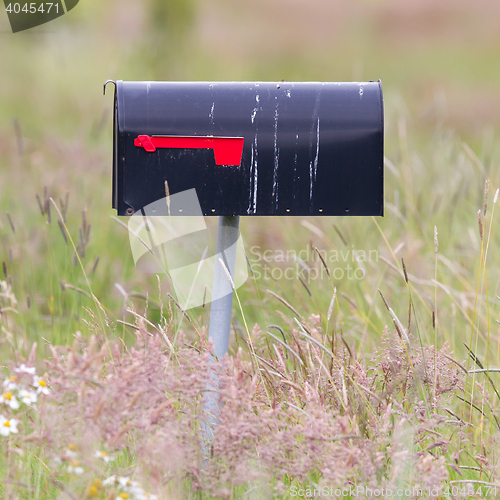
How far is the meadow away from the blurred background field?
0.11ft

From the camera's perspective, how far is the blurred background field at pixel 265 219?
2.83 metres

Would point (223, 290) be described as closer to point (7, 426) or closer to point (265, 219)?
point (7, 426)

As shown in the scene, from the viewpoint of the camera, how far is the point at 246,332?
2.93 meters

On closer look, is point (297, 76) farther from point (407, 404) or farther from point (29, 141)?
point (407, 404)

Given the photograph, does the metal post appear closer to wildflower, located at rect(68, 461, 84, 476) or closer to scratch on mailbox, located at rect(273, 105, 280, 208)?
scratch on mailbox, located at rect(273, 105, 280, 208)

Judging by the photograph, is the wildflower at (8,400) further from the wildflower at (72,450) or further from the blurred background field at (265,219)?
the blurred background field at (265,219)

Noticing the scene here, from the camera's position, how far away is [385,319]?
283 cm

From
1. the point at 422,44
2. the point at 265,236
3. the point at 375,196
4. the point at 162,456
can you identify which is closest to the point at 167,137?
the point at 375,196

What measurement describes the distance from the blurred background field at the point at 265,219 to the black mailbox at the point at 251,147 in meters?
0.39

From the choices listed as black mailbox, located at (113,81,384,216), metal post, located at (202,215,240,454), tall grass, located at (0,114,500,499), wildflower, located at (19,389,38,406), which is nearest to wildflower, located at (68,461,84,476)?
tall grass, located at (0,114,500,499)

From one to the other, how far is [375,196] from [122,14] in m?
18.6

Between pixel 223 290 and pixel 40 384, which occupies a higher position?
pixel 223 290

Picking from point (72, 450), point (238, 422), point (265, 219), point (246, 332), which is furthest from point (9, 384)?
point (265, 219)

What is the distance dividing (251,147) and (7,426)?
954 mm
